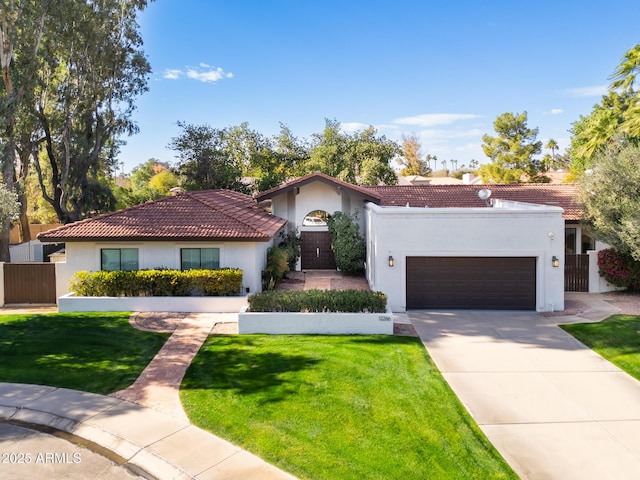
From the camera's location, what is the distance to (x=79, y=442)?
8195 mm

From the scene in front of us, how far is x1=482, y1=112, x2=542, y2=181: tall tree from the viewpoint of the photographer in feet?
163

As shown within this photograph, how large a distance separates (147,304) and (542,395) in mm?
12367

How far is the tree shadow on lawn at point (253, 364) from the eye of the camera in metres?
10.2

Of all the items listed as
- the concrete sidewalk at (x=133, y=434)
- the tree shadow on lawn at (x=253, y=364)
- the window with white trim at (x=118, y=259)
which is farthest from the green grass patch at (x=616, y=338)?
the window with white trim at (x=118, y=259)

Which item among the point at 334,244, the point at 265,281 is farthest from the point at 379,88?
the point at 265,281

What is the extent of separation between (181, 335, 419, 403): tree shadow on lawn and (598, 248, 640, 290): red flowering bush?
10.8m

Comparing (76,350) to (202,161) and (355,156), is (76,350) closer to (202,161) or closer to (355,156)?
(202,161)

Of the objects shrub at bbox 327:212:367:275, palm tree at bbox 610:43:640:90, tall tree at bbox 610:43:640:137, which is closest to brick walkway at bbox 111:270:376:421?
shrub at bbox 327:212:367:275

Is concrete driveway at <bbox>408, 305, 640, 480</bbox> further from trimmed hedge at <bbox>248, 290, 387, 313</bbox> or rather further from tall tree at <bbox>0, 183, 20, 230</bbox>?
tall tree at <bbox>0, 183, 20, 230</bbox>

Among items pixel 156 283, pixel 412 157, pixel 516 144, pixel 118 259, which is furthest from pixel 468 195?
pixel 412 157

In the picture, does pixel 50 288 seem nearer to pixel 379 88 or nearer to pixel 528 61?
pixel 528 61

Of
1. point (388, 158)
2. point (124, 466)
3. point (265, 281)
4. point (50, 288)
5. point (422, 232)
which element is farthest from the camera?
point (388, 158)

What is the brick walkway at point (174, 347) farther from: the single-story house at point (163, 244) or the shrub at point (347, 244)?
the single-story house at point (163, 244)

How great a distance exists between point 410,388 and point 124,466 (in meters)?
5.46
